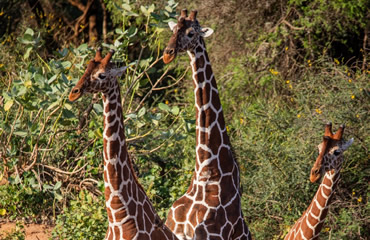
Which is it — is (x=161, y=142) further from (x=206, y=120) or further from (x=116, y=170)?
(x=116, y=170)

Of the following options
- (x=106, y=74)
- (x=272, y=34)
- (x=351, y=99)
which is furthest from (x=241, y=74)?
(x=106, y=74)

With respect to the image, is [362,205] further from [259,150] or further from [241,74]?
[241,74]

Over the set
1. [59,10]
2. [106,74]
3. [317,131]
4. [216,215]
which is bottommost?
[59,10]

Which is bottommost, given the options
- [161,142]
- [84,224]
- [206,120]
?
[161,142]

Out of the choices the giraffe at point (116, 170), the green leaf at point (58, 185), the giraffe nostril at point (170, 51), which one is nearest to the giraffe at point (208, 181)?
the giraffe nostril at point (170, 51)

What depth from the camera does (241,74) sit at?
8.99 metres

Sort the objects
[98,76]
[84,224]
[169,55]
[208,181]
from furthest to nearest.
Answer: [84,224]
[208,181]
[169,55]
[98,76]

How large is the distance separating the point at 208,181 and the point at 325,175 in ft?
2.74

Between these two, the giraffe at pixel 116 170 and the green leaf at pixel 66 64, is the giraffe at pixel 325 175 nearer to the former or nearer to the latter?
the giraffe at pixel 116 170

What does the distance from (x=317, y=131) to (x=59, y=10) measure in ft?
24.9

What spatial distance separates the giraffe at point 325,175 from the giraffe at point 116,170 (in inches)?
48.2

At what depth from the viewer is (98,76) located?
3.90m

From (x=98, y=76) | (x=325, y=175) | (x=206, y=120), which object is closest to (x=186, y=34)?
(x=206, y=120)

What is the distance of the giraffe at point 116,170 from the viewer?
3.96m
